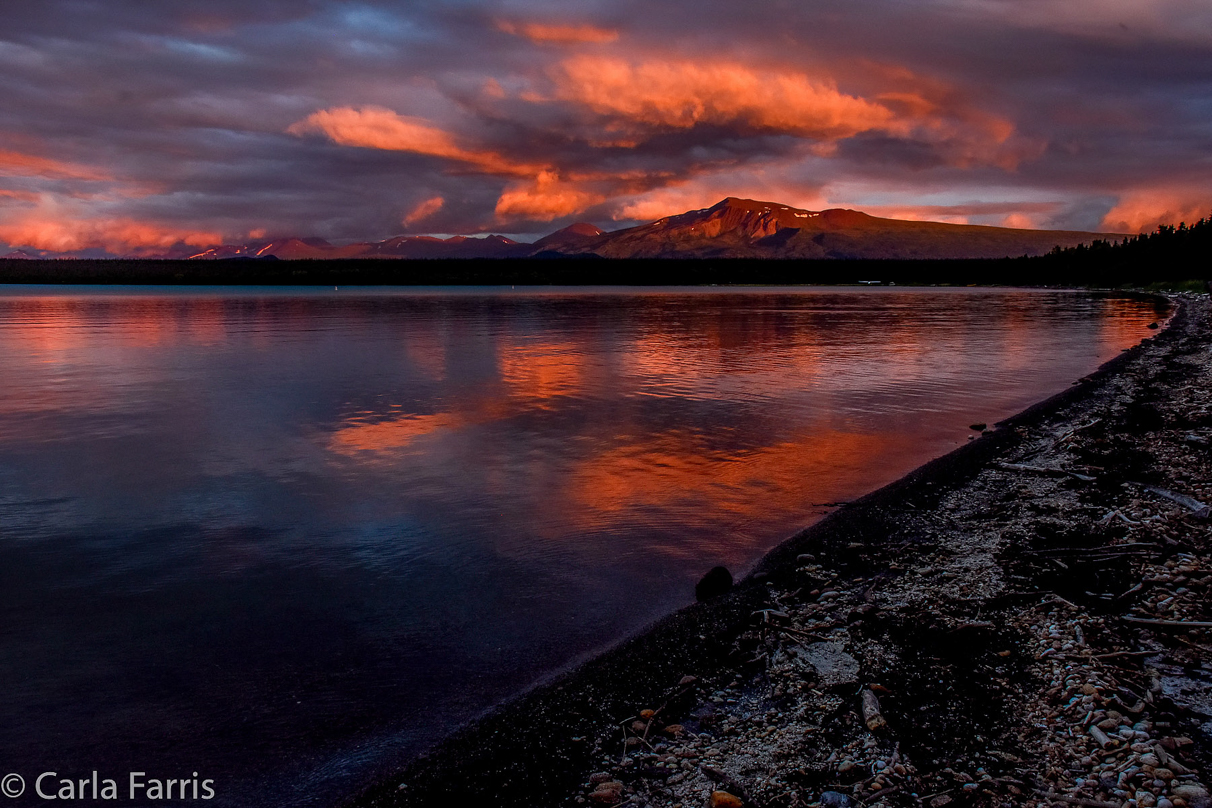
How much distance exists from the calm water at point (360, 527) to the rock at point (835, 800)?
3.22 meters

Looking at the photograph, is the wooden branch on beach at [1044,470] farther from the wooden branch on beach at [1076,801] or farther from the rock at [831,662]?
the wooden branch on beach at [1076,801]

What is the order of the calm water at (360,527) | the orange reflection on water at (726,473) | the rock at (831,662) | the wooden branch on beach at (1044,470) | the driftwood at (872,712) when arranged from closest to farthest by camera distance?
the driftwood at (872,712) → the rock at (831,662) → the calm water at (360,527) → the wooden branch on beach at (1044,470) → the orange reflection on water at (726,473)

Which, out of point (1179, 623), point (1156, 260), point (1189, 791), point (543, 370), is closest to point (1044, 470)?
point (1179, 623)

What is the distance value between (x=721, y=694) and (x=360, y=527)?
290 inches

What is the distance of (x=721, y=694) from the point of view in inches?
264

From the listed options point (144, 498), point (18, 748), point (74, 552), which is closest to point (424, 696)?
point (18, 748)

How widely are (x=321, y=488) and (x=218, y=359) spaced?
27.2m

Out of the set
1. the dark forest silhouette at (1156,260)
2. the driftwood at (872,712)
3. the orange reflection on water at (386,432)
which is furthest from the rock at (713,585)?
the dark forest silhouette at (1156,260)

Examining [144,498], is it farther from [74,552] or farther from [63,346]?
[63,346]

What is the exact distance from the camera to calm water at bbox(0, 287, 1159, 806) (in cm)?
690

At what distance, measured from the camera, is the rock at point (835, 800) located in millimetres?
5152

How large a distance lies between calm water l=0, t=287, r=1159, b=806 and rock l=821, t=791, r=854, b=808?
3.22m

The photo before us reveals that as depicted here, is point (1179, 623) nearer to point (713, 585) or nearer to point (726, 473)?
point (713, 585)

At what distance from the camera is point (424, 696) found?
7.19m
